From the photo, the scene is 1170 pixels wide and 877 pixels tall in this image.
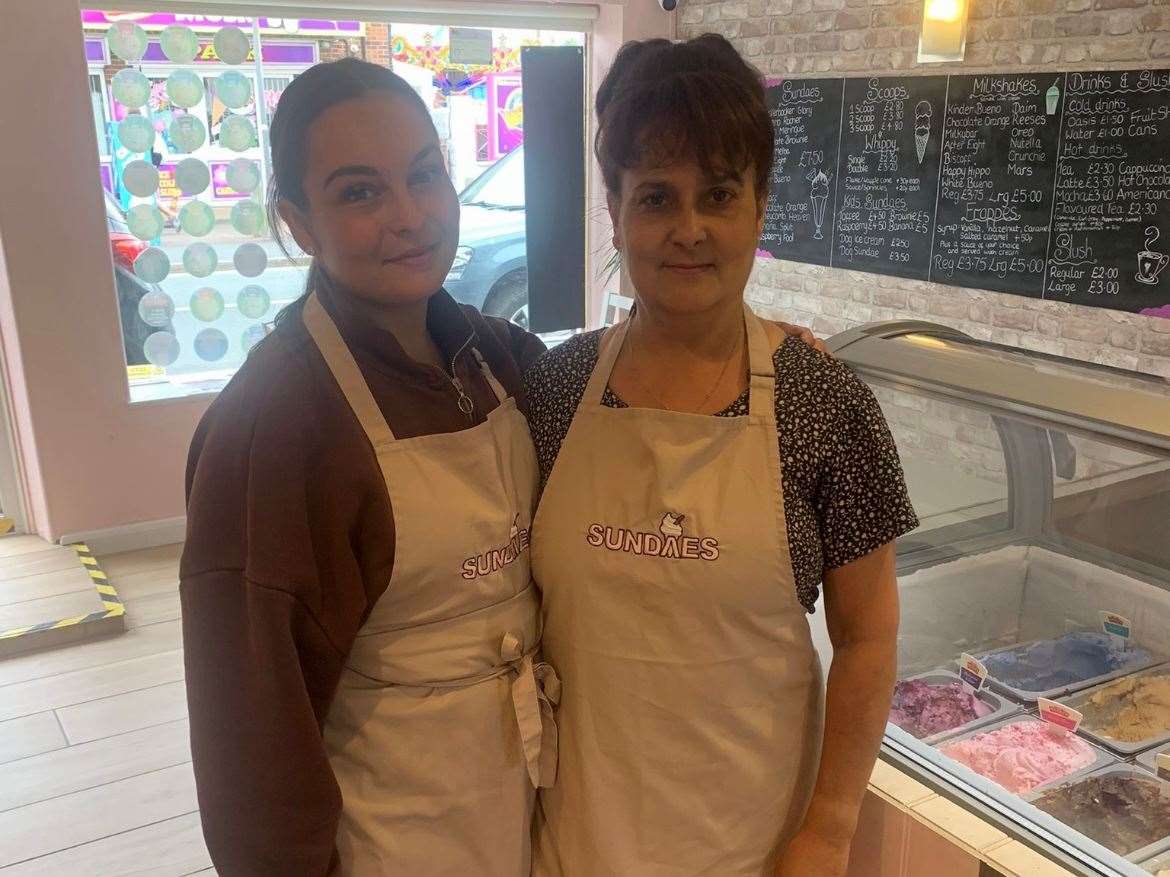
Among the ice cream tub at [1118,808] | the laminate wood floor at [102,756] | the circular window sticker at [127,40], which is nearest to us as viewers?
the ice cream tub at [1118,808]

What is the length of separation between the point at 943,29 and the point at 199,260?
323 cm

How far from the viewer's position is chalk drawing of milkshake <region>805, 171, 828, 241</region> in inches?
179

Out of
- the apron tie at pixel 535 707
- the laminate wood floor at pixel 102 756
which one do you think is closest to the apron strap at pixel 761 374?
the apron tie at pixel 535 707

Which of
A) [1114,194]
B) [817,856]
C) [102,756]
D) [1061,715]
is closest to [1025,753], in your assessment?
[1061,715]

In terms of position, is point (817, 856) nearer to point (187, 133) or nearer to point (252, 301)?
point (252, 301)

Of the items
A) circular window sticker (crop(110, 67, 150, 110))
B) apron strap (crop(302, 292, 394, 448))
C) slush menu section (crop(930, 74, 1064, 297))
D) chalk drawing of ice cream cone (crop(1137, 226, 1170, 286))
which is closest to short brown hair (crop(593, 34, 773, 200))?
apron strap (crop(302, 292, 394, 448))

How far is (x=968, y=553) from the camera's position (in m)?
2.33

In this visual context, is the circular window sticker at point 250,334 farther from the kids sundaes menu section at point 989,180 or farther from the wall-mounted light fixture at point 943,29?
the wall-mounted light fixture at point 943,29

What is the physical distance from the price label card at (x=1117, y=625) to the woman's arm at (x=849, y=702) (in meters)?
1.19

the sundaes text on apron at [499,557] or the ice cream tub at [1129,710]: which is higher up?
the sundaes text on apron at [499,557]

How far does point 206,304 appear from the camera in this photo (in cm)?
450

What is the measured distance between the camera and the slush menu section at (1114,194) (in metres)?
3.24

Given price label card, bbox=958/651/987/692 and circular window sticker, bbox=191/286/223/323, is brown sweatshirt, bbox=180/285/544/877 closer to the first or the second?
price label card, bbox=958/651/987/692

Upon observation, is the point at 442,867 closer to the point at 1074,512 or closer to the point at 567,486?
the point at 567,486
